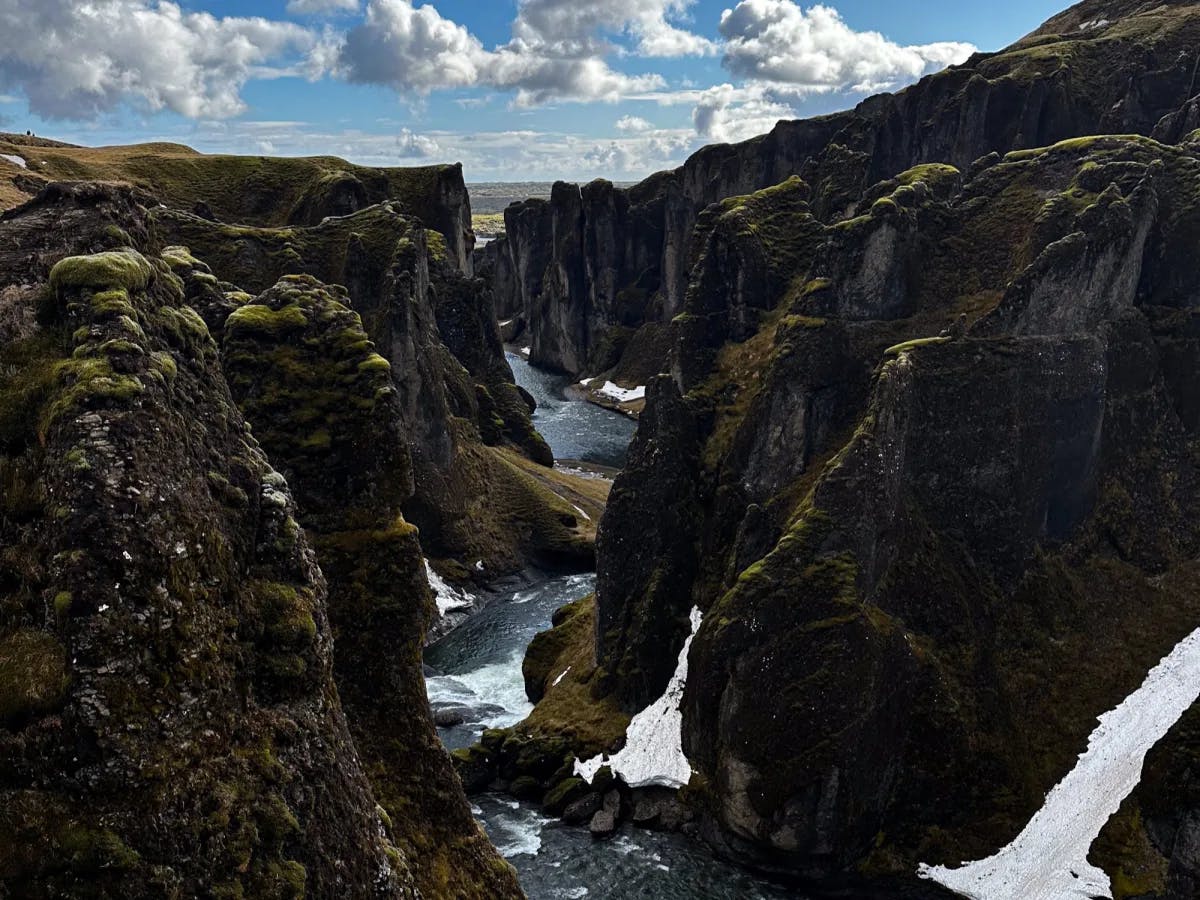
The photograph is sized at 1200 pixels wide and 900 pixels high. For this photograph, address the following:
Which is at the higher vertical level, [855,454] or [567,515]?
[855,454]

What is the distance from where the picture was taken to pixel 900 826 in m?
51.8

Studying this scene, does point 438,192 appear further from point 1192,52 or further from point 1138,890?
point 1138,890

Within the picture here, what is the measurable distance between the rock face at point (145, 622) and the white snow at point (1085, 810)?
117 feet

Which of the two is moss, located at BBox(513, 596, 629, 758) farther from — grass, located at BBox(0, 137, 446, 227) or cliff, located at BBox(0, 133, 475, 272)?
grass, located at BBox(0, 137, 446, 227)

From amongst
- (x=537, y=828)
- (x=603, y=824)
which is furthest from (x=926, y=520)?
Result: (x=537, y=828)

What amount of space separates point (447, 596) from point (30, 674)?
3017 inches

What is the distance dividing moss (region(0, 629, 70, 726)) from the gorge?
0.09 meters

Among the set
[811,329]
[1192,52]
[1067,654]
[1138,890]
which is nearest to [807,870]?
[1138,890]

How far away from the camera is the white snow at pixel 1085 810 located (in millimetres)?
46969

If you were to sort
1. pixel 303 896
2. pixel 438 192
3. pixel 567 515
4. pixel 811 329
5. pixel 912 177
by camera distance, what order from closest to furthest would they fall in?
pixel 303 896 < pixel 811 329 < pixel 912 177 < pixel 567 515 < pixel 438 192

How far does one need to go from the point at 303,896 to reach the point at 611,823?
3708 cm

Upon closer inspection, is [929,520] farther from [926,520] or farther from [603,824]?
[603,824]

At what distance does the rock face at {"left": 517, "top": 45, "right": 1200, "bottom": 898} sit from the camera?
5119cm

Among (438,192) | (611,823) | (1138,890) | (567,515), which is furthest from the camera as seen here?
(438,192)
